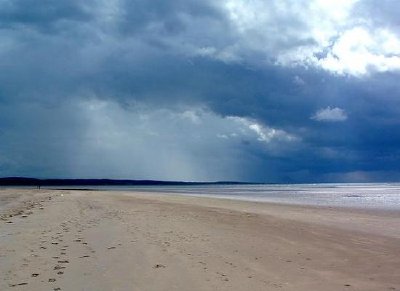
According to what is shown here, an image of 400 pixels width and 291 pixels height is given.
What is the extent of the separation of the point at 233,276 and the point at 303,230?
485 inches

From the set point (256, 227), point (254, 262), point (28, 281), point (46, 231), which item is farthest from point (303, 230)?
point (28, 281)

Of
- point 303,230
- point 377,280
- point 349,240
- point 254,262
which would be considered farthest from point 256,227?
point 377,280

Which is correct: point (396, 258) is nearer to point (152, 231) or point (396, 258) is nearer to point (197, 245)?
point (197, 245)

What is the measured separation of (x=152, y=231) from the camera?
798 inches

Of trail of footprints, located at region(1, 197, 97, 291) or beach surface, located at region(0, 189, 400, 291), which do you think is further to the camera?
beach surface, located at region(0, 189, 400, 291)

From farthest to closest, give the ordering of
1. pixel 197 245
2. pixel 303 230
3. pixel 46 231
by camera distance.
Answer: pixel 303 230 → pixel 46 231 → pixel 197 245

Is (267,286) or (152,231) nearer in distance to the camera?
(267,286)

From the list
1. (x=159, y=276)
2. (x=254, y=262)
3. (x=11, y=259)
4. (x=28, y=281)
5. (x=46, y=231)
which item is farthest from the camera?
(x=46, y=231)

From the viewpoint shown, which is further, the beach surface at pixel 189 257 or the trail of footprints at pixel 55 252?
the beach surface at pixel 189 257

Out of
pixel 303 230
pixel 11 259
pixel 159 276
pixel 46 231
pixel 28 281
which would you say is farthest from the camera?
pixel 303 230

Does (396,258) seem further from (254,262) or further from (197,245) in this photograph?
(197,245)

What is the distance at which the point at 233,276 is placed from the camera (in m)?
11.7

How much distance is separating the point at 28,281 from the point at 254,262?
252 inches

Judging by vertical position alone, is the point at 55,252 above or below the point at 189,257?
above
